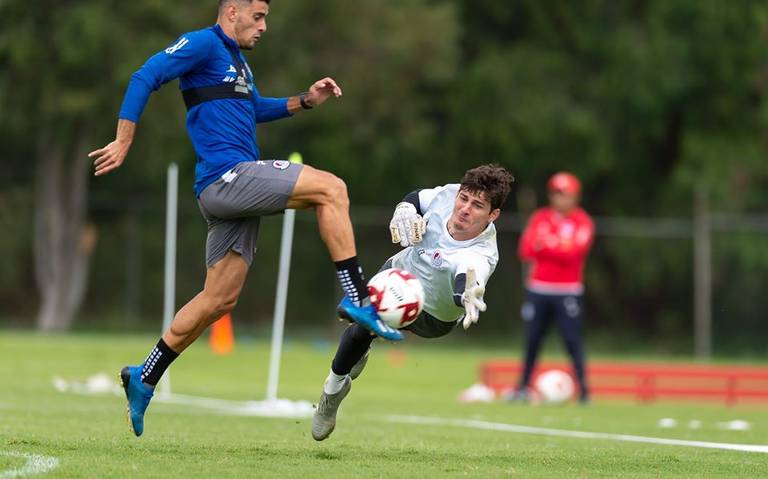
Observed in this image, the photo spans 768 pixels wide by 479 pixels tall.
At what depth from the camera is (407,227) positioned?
8.18m

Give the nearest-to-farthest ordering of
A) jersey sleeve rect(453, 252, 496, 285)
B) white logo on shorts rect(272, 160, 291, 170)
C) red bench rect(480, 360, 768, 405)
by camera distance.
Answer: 1. white logo on shorts rect(272, 160, 291, 170)
2. jersey sleeve rect(453, 252, 496, 285)
3. red bench rect(480, 360, 768, 405)

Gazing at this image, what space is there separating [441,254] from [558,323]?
7.99 m

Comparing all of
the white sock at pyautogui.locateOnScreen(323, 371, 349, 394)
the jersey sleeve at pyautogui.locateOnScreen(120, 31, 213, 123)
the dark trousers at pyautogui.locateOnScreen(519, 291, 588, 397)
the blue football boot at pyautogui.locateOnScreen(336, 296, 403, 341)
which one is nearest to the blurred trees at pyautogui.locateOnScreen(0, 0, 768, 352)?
the dark trousers at pyautogui.locateOnScreen(519, 291, 588, 397)

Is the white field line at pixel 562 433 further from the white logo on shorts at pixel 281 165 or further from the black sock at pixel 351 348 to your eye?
the white logo on shorts at pixel 281 165

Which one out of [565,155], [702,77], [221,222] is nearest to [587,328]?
[565,155]

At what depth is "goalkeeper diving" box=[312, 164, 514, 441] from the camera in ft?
26.9

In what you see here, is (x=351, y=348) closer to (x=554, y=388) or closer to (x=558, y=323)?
(x=558, y=323)

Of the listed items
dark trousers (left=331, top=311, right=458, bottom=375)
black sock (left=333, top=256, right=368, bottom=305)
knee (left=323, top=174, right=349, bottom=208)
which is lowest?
dark trousers (left=331, top=311, right=458, bottom=375)

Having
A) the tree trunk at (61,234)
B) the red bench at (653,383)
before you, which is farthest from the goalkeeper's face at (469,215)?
the tree trunk at (61,234)

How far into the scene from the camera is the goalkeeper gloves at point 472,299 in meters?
7.67

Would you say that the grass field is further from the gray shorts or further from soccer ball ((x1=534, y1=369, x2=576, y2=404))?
the gray shorts

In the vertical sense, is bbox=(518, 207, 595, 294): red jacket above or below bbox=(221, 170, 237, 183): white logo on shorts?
above

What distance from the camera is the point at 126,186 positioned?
101 ft

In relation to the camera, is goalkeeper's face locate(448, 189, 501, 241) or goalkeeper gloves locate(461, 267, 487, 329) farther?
goalkeeper's face locate(448, 189, 501, 241)
